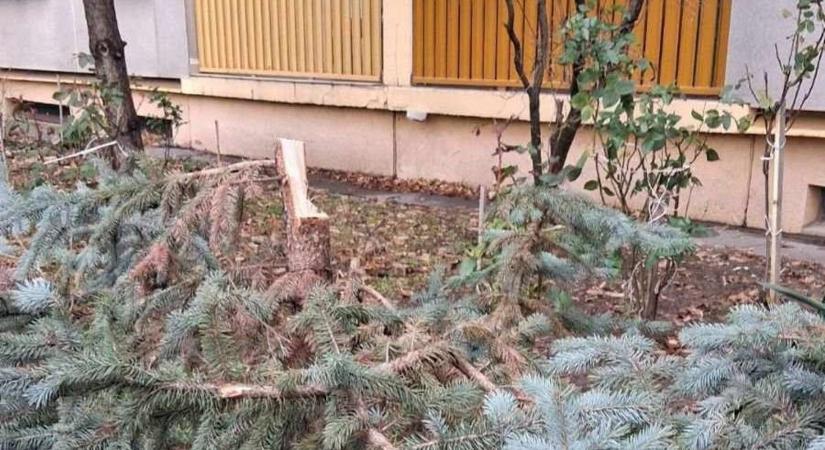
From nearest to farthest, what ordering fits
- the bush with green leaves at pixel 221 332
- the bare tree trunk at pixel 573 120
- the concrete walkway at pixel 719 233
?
1. the bush with green leaves at pixel 221 332
2. the bare tree trunk at pixel 573 120
3. the concrete walkway at pixel 719 233

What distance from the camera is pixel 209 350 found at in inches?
58.2

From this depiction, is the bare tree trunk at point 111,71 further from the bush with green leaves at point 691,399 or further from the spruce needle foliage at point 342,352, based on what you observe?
the bush with green leaves at point 691,399

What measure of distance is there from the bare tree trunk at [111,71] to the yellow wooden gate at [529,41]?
8.95 ft

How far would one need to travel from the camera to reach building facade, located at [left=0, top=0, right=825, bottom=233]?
18.1 ft

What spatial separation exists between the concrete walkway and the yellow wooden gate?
3.62 ft

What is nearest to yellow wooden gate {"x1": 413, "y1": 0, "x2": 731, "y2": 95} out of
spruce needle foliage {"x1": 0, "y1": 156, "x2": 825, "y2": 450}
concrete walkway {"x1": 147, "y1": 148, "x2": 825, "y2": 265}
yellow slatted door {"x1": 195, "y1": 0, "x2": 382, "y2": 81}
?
yellow slatted door {"x1": 195, "y1": 0, "x2": 382, "y2": 81}

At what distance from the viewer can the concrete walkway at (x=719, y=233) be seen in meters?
5.07

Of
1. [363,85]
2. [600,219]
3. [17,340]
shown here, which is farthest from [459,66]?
[17,340]

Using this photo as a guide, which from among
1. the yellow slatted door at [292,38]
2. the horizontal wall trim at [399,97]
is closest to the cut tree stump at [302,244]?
the horizontal wall trim at [399,97]

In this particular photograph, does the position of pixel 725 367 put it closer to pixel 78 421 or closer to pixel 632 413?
pixel 632 413

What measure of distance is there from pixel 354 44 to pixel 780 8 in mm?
4101

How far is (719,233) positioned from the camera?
555 cm

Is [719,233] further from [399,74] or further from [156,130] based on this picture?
[156,130]

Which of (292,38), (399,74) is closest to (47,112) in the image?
(292,38)
